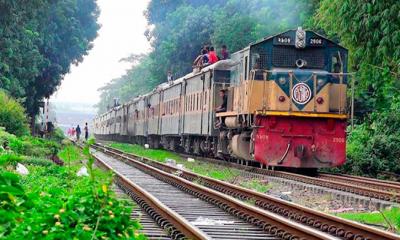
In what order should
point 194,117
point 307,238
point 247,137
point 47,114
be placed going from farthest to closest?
1. point 47,114
2. point 194,117
3. point 247,137
4. point 307,238

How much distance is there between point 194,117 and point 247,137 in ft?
22.7

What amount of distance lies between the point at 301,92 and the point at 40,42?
2267 centimetres

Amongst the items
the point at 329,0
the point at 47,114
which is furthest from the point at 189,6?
the point at 329,0

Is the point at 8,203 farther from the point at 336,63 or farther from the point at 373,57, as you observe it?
the point at 373,57

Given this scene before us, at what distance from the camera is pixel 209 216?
10.2m

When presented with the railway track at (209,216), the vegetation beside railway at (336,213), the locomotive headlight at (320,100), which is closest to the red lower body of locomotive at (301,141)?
the locomotive headlight at (320,100)

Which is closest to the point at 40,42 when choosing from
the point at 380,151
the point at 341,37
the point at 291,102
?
the point at 341,37

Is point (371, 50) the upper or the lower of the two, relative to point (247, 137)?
upper

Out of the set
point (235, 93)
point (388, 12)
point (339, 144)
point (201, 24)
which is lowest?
point (339, 144)

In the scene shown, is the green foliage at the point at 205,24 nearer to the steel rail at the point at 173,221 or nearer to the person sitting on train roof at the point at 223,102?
the person sitting on train roof at the point at 223,102

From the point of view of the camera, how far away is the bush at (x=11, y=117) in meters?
26.6

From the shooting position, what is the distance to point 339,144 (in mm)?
17406

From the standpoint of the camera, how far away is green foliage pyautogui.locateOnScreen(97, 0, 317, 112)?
132ft

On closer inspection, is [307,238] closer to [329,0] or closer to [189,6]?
[329,0]
